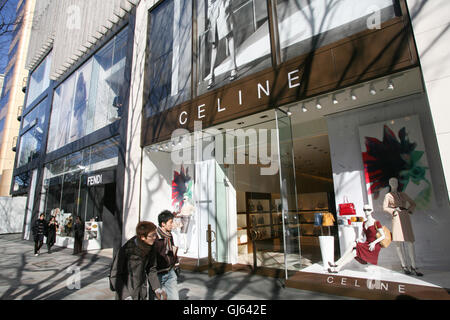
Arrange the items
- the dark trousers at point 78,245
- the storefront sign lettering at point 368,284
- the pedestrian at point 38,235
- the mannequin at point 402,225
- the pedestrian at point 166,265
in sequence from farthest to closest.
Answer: the dark trousers at point 78,245
the pedestrian at point 38,235
the mannequin at point 402,225
the storefront sign lettering at point 368,284
the pedestrian at point 166,265

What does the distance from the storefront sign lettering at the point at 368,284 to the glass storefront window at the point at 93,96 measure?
358 inches

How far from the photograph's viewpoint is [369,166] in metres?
6.10

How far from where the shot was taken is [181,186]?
9.49 meters

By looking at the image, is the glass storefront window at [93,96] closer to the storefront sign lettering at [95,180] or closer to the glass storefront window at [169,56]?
the glass storefront window at [169,56]

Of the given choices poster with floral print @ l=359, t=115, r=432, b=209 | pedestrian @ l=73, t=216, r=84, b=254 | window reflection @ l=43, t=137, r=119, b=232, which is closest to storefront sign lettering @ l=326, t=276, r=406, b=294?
poster with floral print @ l=359, t=115, r=432, b=209

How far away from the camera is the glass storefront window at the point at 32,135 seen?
16828mm

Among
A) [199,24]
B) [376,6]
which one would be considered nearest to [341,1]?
[376,6]

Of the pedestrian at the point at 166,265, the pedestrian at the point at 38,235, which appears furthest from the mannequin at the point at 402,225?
the pedestrian at the point at 38,235

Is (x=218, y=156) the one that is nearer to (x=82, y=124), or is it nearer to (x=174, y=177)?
(x=174, y=177)

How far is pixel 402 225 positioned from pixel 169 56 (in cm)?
801

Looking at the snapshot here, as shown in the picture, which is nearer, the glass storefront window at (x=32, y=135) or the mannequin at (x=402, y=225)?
the mannequin at (x=402, y=225)
